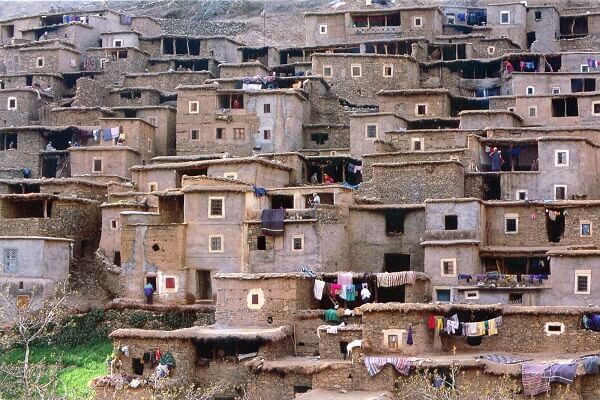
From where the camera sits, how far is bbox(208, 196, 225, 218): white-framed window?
1720 inches

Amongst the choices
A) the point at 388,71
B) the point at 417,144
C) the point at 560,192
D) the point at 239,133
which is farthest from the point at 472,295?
the point at 388,71

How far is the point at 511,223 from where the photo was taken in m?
43.3

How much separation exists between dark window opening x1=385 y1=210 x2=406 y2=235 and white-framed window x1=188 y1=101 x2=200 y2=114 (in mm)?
13866

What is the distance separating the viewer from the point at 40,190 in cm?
5031

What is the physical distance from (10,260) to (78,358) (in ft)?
18.3

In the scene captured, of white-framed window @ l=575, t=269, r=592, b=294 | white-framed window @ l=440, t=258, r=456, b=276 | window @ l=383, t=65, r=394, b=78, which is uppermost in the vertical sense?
window @ l=383, t=65, r=394, b=78

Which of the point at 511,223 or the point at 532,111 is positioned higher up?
the point at 532,111

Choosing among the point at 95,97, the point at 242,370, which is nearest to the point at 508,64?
the point at 95,97

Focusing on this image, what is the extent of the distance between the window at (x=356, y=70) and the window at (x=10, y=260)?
65.2ft

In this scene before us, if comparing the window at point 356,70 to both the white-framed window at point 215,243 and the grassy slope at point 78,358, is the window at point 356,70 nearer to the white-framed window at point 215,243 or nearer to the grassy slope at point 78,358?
the white-framed window at point 215,243

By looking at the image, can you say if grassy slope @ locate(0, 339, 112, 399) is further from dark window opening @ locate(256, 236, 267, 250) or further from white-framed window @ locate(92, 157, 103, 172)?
white-framed window @ locate(92, 157, 103, 172)

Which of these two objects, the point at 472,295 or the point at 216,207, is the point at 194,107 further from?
the point at 472,295

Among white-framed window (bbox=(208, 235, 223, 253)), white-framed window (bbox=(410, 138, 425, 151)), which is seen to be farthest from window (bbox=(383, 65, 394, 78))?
white-framed window (bbox=(208, 235, 223, 253))

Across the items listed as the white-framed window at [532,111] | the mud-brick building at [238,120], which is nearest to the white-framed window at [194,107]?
the mud-brick building at [238,120]
